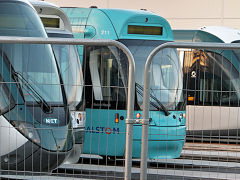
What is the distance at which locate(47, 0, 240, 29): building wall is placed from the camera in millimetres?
30875

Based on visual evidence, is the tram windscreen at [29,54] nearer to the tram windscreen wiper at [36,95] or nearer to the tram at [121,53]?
the tram windscreen wiper at [36,95]

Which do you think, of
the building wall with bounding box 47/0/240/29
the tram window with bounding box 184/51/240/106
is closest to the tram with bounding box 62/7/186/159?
the tram window with bounding box 184/51/240/106

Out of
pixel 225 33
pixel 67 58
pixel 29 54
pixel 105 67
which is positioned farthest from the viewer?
pixel 225 33

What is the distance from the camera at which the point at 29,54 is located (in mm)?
9703

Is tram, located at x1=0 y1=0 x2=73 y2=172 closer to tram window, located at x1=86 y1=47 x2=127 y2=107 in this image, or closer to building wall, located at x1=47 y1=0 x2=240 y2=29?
tram window, located at x1=86 y1=47 x2=127 y2=107

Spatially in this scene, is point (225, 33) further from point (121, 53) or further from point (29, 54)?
point (29, 54)

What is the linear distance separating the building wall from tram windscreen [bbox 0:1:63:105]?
20.9 m

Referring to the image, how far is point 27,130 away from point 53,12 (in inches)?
182

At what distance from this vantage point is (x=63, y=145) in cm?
898

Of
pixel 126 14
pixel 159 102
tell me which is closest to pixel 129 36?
pixel 126 14

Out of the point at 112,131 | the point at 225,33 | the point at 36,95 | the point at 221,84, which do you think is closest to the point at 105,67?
the point at 36,95

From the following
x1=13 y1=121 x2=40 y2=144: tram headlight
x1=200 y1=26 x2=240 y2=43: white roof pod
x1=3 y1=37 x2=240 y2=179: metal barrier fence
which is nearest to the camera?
x1=3 y1=37 x2=240 y2=179: metal barrier fence

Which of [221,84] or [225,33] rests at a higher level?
[225,33]

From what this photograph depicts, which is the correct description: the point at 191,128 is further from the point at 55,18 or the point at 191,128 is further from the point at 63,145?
the point at 55,18
